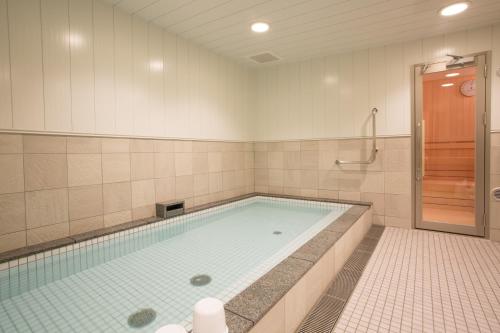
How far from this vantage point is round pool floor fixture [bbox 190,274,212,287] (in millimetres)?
1884

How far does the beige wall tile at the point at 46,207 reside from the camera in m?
2.08

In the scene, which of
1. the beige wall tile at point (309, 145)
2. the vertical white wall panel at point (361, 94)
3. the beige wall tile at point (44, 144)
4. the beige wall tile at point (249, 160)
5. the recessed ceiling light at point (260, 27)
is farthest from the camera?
the beige wall tile at point (249, 160)

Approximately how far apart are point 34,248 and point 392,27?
4.33m

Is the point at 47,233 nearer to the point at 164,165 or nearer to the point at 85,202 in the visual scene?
the point at 85,202

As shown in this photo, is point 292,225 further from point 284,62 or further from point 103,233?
point 284,62

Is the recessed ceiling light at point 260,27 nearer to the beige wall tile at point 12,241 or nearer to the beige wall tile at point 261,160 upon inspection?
the beige wall tile at point 261,160

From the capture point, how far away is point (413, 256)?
2521 millimetres

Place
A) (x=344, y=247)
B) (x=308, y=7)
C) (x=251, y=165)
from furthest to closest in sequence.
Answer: (x=251, y=165)
(x=308, y=7)
(x=344, y=247)

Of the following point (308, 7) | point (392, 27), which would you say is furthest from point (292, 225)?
point (392, 27)

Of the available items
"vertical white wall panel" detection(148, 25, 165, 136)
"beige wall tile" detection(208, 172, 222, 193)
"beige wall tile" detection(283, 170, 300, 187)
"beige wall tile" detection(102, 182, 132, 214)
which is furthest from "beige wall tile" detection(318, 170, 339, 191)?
"beige wall tile" detection(102, 182, 132, 214)

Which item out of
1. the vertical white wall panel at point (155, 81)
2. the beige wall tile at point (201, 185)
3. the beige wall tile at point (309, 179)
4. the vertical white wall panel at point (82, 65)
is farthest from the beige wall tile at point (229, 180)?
the vertical white wall panel at point (82, 65)

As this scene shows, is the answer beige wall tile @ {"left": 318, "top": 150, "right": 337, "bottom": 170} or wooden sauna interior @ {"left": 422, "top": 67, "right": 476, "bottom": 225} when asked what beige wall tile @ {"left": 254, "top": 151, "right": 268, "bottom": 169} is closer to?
beige wall tile @ {"left": 318, "top": 150, "right": 337, "bottom": 170}

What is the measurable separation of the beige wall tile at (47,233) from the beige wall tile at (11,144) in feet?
2.19

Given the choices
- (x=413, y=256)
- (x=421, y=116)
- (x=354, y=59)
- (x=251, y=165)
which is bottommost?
(x=413, y=256)
